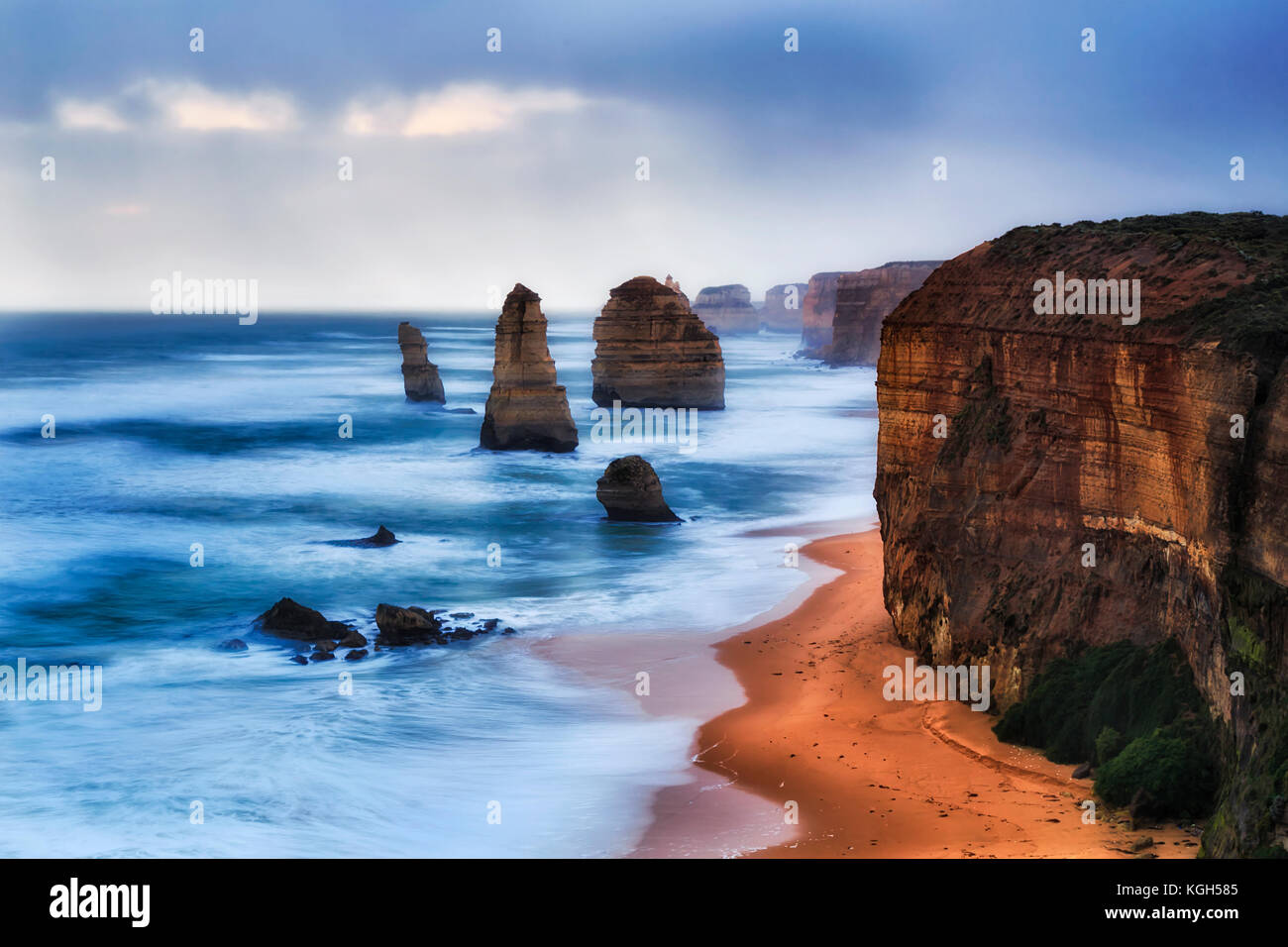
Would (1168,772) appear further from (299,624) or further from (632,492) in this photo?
(632,492)

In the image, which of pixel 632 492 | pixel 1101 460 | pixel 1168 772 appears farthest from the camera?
pixel 632 492

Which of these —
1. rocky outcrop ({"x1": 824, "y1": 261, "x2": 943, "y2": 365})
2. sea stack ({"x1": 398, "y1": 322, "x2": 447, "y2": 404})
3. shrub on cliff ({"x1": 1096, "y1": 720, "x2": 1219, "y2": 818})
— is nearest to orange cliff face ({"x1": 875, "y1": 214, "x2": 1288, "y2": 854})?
shrub on cliff ({"x1": 1096, "y1": 720, "x2": 1219, "y2": 818})

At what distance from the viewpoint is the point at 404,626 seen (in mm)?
25203

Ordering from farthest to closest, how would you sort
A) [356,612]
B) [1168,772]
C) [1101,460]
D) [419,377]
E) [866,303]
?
1. [866,303]
2. [419,377]
3. [356,612]
4. [1101,460]
5. [1168,772]

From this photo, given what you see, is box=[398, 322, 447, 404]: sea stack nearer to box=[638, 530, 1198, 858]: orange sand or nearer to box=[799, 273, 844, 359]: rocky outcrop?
box=[638, 530, 1198, 858]: orange sand

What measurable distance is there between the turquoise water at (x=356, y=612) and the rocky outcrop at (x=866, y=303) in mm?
57996

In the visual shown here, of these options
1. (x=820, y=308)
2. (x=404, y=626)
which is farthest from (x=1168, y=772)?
(x=820, y=308)

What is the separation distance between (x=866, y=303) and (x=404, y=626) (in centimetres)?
10648

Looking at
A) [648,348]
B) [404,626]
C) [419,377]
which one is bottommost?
[404,626]

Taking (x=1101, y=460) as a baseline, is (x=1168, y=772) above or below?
below

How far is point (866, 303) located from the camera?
12581 centimetres

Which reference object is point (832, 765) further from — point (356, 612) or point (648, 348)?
point (648, 348)

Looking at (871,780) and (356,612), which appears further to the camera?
(356,612)
